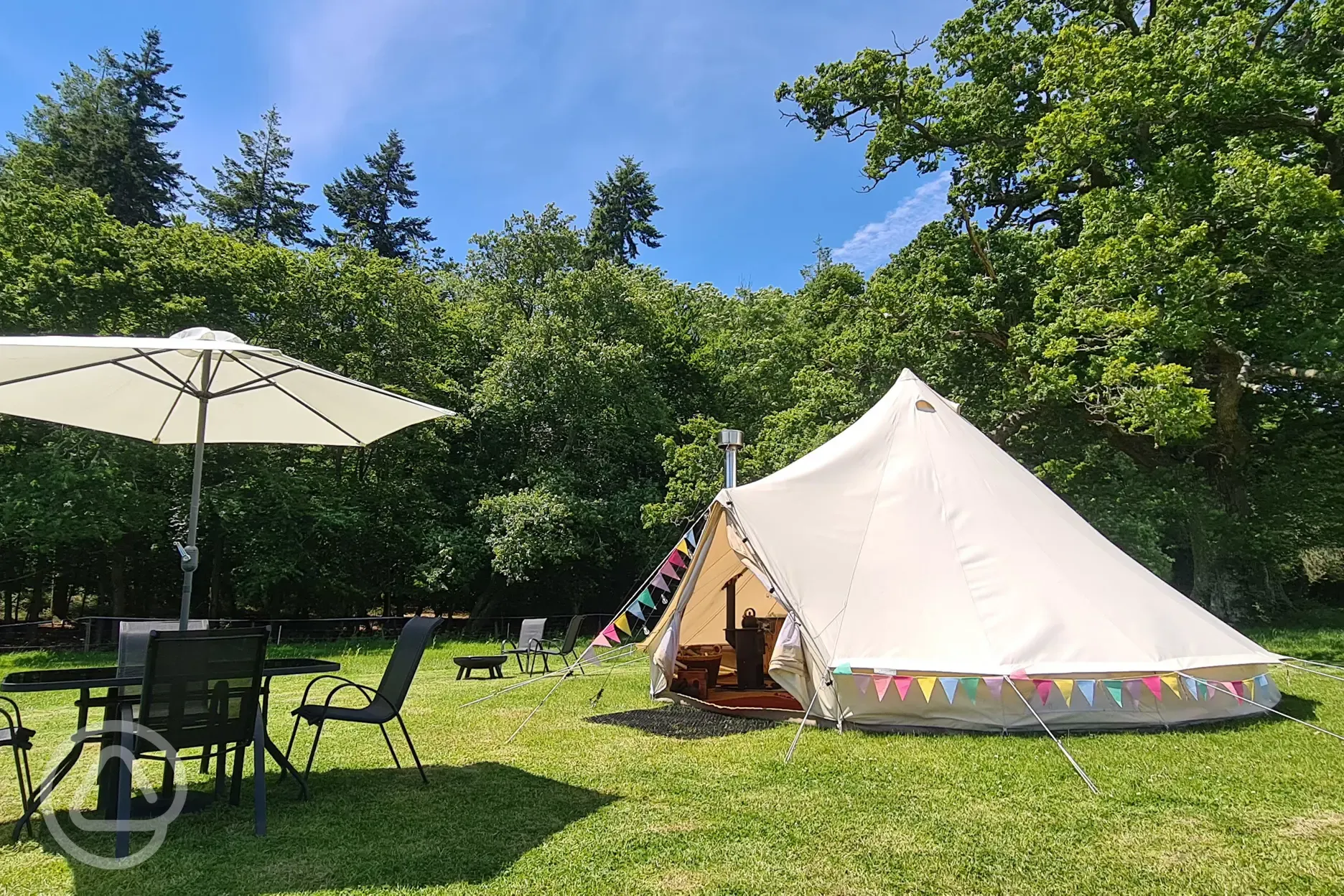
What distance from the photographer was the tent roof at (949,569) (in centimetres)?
541

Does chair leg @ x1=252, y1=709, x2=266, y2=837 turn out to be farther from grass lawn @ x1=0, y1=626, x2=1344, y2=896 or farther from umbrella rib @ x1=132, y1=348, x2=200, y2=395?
umbrella rib @ x1=132, y1=348, x2=200, y2=395

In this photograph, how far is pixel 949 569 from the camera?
5938 millimetres

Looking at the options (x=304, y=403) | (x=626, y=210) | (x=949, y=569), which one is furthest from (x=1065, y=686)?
(x=626, y=210)

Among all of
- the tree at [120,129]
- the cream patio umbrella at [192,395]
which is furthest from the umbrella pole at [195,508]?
the tree at [120,129]

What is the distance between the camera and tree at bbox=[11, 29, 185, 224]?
24.3 meters

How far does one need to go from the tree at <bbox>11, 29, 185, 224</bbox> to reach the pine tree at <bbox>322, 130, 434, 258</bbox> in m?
6.07

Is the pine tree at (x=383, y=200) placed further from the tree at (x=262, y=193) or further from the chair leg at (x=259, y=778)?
the chair leg at (x=259, y=778)

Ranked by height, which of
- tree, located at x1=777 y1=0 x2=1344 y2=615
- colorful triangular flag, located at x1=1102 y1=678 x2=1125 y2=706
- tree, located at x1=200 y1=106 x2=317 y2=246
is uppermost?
tree, located at x1=200 y1=106 x2=317 y2=246

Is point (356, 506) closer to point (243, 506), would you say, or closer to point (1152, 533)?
point (243, 506)

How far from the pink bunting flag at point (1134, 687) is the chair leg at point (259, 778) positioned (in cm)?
510

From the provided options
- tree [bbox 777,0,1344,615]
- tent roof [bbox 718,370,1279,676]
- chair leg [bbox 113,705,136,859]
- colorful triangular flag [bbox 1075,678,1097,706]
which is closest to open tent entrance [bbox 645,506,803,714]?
tent roof [bbox 718,370,1279,676]

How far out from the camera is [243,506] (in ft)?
49.7

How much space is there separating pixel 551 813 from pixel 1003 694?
324cm

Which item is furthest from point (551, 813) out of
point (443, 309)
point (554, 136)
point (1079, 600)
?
point (443, 309)
